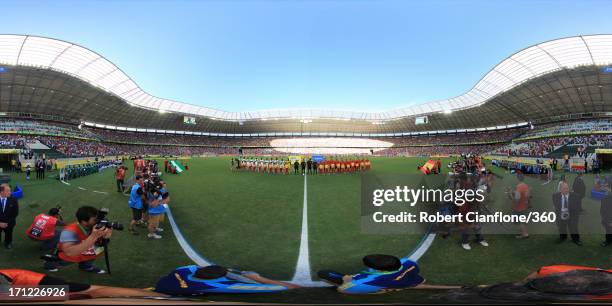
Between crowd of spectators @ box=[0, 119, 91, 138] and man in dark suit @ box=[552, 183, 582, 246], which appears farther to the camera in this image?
crowd of spectators @ box=[0, 119, 91, 138]

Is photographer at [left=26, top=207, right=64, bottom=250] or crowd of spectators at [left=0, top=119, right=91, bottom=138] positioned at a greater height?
crowd of spectators at [left=0, top=119, right=91, bottom=138]

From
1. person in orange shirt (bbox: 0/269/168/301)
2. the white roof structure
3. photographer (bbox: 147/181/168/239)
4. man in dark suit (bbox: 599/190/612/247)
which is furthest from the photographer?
the white roof structure

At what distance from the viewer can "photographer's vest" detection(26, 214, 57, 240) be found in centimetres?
587

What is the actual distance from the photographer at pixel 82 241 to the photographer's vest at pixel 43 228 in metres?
0.95

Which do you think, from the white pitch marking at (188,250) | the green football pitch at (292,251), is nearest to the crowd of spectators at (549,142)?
the green football pitch at (292,251)

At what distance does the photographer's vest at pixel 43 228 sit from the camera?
5.87 m

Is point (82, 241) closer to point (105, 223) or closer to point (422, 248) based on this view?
point (105, 223)

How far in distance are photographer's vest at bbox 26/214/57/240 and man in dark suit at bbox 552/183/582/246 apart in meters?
11.4

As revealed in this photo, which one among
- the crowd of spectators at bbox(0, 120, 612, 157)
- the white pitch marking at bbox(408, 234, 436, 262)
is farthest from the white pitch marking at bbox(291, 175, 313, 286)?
the crowd of spectators at bbox(0, 120, 612, 157)

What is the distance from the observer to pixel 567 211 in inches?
258

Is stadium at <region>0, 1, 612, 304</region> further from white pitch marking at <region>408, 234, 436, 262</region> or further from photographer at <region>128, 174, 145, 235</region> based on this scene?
photographer at <region>128, 174, 145, 235</region>

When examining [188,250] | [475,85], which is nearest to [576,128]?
[475,85]

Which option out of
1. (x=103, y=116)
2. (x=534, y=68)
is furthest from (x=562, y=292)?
(x=103, y=116)

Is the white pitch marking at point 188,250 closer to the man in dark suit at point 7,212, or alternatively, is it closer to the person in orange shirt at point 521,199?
the man in dark suit at point 7,212
